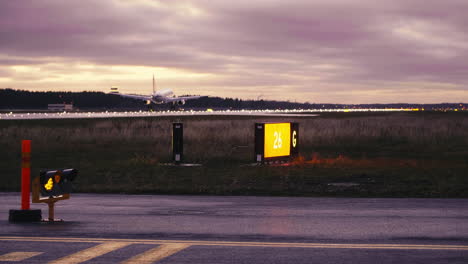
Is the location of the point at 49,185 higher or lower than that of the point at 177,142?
lower

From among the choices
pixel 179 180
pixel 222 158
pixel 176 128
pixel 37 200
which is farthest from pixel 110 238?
pixel 222 158

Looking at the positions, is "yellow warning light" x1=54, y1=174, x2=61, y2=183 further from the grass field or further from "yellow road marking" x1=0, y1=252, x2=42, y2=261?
the grass field

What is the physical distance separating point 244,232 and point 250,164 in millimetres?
12926

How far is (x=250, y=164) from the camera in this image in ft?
71.8

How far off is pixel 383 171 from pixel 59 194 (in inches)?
478

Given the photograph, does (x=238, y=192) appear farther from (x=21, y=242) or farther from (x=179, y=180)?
(x=21, y=242)

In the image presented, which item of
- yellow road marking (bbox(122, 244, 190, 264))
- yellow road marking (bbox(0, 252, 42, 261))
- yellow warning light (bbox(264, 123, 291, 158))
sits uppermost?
yellow warning light (bbox(264, 123, 291, 158))

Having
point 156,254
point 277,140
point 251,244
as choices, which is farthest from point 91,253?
point 277,140

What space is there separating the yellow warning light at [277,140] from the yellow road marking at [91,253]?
13695mm

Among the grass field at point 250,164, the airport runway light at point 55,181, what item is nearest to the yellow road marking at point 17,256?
the airport runway light at point 55,181

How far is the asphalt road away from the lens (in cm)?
732

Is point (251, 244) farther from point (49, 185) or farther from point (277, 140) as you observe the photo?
point (277, 140)

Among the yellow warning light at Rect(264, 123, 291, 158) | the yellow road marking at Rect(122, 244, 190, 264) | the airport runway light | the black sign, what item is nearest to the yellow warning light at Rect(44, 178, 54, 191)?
the airport runway light

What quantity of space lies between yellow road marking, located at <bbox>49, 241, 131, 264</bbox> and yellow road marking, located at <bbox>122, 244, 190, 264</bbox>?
1.76 ft
